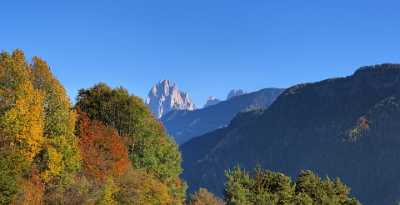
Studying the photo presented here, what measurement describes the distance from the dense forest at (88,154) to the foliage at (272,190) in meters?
0.15

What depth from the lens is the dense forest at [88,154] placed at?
5316 cm

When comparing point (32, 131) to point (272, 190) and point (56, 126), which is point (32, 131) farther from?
point (272, 190)

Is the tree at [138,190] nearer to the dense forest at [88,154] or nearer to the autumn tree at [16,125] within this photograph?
the dense forest at [88,154]

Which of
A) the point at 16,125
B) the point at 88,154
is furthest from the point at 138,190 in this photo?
the point at 16,125

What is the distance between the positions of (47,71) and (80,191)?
1630 cm

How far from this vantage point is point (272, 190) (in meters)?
76.3

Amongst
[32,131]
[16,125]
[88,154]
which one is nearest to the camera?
[16,125]

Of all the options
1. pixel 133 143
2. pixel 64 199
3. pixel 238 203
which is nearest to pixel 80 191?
pixel 64 199

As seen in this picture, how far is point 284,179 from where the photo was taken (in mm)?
76312

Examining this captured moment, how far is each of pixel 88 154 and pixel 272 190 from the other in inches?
1071

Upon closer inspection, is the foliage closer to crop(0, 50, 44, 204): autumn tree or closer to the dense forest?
the dense forest

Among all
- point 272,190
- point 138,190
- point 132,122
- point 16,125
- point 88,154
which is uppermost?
point 132,122

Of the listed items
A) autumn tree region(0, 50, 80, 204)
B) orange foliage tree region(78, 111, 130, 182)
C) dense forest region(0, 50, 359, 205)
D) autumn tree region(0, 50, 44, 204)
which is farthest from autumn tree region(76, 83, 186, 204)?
autumn tree region(0, 50, 44, 204)

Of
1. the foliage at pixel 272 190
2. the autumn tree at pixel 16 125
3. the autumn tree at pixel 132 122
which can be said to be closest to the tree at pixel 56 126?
the autumn tree at pixel 16 125
